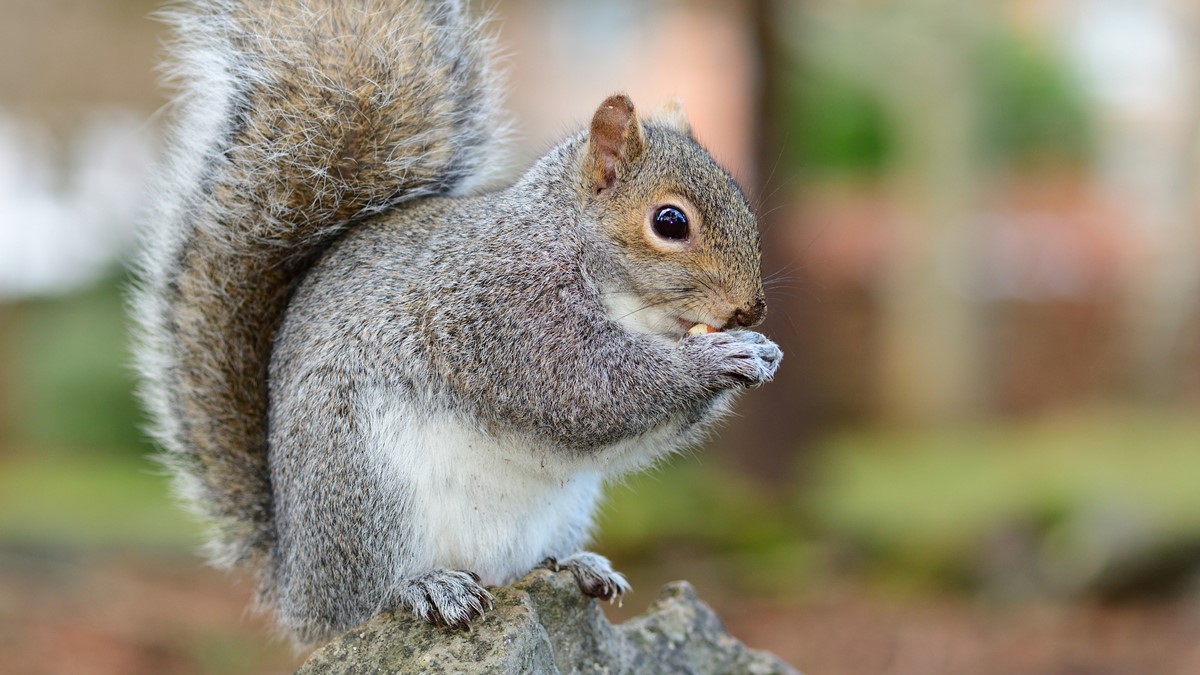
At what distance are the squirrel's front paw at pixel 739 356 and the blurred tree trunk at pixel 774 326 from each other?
11.7ft

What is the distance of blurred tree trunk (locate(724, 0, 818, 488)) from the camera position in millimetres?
6289

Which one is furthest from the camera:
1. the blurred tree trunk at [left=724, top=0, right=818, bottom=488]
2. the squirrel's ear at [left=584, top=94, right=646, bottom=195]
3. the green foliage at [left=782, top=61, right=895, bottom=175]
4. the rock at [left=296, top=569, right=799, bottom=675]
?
the green foliage at [left=782, top=61, right=895, bottom=175]

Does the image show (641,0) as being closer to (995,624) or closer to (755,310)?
(995,624)

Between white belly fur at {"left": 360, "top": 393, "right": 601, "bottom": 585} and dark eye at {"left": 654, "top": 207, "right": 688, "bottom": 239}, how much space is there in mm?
447

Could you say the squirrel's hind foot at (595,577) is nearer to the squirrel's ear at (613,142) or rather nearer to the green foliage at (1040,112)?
the squirrel's ear at (613,142)

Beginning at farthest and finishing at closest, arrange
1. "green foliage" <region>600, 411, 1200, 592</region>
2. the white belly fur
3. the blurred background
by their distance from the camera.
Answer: "green foliage" <region>600, 411, 1200, 592</region> < the blurred background < the white belly fur

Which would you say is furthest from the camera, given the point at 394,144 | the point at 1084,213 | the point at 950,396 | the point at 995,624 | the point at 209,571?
the point at 1084,213

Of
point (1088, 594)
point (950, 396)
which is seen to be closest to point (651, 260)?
point (1088, 594)

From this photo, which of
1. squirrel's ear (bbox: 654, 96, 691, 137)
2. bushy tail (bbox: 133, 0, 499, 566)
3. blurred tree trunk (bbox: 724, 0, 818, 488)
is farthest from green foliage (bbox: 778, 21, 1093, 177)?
bushy tail (bbox: 133, 0, 499, 566)

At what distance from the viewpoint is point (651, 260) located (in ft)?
7.30

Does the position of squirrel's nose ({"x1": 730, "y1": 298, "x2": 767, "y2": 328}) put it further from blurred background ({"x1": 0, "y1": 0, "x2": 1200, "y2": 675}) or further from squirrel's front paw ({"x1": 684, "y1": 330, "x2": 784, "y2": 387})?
blurred background ({"x1": 0, "y1": 0, "x2": 1200, "y2": 675})

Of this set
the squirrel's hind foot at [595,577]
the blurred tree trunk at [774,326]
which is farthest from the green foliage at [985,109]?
the squirrel's hind foot at [595,577]

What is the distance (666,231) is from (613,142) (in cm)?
20

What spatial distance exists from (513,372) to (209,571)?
4706 millimetres
